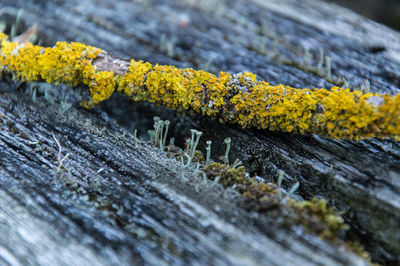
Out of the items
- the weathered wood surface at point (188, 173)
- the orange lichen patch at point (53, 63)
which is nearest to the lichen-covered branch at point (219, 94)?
the orange lichen patch at point (53, 63)

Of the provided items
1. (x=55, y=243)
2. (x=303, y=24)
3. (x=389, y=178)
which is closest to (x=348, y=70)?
(x=303, y=24)

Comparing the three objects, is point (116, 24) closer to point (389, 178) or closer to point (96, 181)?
point (96, 181)

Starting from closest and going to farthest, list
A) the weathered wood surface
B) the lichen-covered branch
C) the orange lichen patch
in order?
the weathered wood surface, the lichen-covered branch, the orange lichen patch

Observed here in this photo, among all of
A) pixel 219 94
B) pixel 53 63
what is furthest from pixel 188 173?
pixel 53 63

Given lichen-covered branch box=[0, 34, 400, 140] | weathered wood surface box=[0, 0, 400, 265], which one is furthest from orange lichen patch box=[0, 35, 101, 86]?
weathered wood surface box=[0, 0, 400, 265]

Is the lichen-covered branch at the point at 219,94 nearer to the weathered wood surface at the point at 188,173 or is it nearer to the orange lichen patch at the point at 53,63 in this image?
the orange lichen patch at the point at 53,63

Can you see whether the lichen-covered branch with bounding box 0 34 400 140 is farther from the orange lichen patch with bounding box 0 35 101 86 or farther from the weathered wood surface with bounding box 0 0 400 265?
the weathered wood surface with bounding box 0 0 400 265
